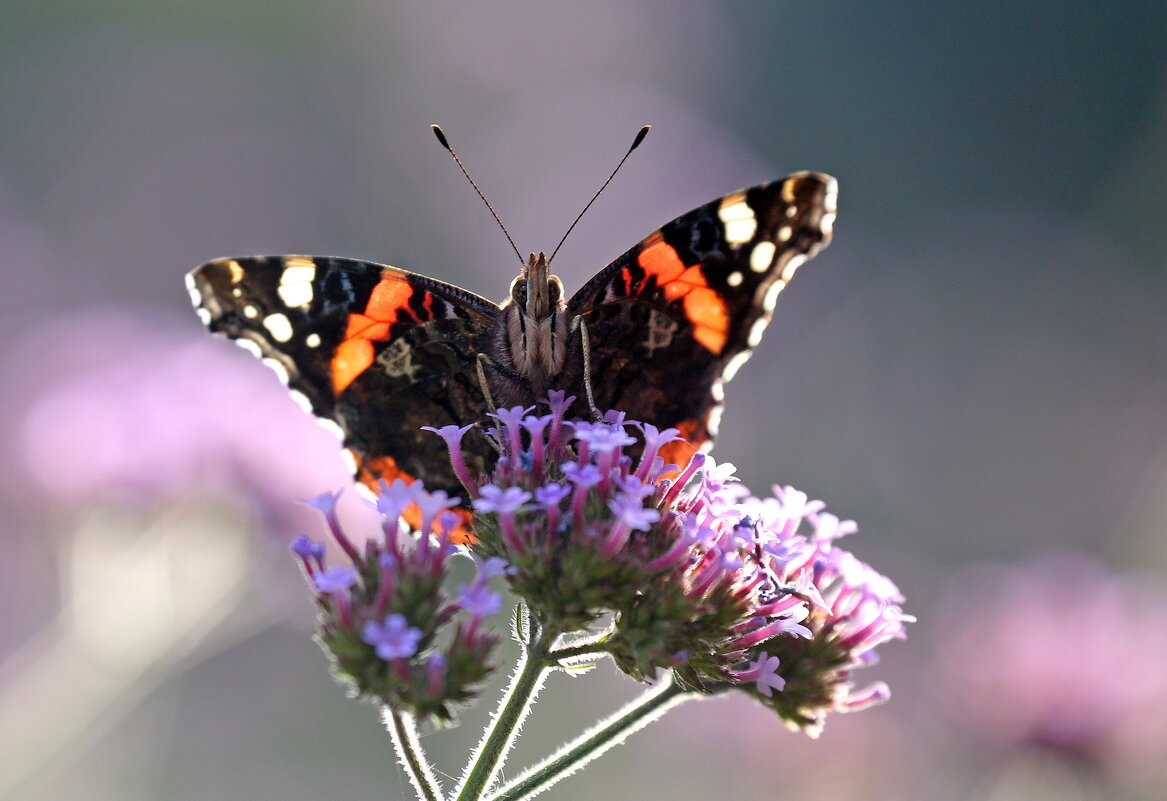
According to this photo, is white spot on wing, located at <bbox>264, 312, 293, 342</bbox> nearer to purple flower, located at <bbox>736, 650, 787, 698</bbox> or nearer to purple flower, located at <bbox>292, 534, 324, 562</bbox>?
purple flower, located at <bbox>292, 534, 324, 562</bbox>

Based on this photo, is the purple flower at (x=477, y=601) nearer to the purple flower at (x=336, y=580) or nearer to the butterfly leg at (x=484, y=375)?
the purple flower at (x=336, y=580)

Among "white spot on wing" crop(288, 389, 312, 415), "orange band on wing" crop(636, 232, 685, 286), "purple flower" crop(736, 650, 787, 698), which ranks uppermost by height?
"orange band on wing" crop(636, 232, 685, 286)

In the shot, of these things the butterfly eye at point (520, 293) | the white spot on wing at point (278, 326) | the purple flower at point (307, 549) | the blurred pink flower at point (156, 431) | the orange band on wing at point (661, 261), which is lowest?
the blurred pink flower at point (156, 431)

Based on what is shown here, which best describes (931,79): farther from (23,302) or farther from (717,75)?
(23,302)

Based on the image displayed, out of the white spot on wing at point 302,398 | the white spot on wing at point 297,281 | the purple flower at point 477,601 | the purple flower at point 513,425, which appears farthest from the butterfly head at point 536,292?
the purple flower at point 477,601

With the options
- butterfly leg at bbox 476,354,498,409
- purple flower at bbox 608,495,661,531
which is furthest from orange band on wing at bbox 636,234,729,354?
purple flower at bbox 608,495,661,531

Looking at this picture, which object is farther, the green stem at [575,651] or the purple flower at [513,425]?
the purple flower at [513,425]

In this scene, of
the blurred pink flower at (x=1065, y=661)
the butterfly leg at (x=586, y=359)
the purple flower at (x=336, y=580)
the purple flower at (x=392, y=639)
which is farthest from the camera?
the blurred pink flower at (x=1065, y=661)
